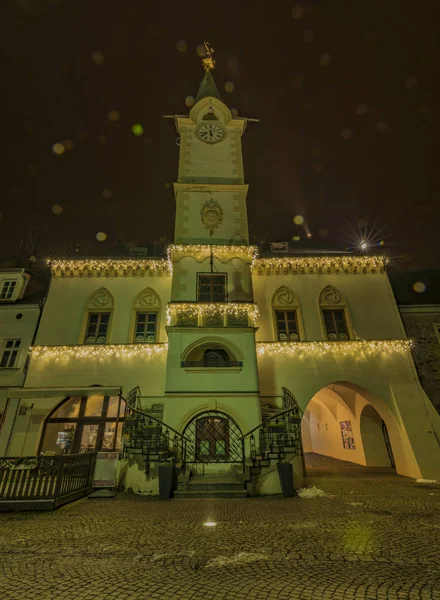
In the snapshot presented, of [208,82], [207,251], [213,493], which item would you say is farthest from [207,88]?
[213,493]

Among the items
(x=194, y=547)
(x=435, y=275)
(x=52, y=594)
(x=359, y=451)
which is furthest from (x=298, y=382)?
(x=435, y=275)

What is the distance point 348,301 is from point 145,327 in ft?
37.2

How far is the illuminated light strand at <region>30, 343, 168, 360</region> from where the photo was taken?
1525 centimetres

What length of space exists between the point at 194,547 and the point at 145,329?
1190 centimetres

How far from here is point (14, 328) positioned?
56.3ft

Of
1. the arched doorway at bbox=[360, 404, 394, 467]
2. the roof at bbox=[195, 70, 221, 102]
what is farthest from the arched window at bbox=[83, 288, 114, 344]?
the arched doorway at bbox=[360, 404, 394, 467]

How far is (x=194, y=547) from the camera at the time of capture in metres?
5.12

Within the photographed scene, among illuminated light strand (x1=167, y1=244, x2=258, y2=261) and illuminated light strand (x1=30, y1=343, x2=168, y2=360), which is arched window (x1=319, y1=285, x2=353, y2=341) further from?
illuminated light strand (x1=30, y1=343, x2=168, y2=360)

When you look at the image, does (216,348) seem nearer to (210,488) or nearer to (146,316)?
(146,316)

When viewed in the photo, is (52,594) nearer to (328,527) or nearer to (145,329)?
(328,527)

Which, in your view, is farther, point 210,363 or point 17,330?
point 17,330

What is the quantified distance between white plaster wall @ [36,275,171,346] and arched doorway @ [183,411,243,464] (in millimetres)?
5016

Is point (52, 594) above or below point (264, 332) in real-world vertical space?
below

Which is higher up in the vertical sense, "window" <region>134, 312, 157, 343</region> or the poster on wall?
"window" <region>134, 312, 157, 343</region>
